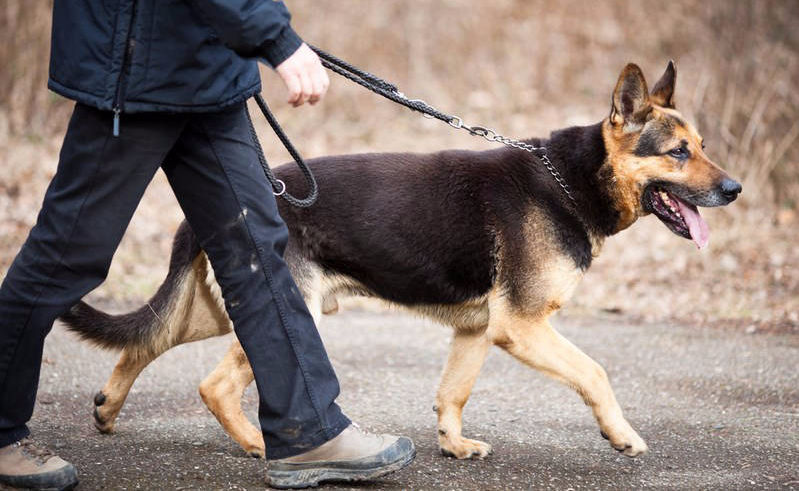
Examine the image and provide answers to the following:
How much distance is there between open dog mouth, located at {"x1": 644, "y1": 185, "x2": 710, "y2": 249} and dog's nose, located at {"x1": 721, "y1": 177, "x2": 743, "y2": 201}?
161 millimetres

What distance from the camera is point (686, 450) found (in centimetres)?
436

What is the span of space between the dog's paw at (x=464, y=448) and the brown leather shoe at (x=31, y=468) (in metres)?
1.70

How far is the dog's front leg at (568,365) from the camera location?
3.95m

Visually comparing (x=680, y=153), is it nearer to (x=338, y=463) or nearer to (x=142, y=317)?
(x=338, y=463)

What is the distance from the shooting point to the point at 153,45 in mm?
2855

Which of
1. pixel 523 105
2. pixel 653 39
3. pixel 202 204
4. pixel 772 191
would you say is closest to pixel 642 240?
pixel 772 191

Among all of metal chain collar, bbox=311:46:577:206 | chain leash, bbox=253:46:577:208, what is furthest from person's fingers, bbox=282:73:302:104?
metal chain collar, bbox=311:46:577:206

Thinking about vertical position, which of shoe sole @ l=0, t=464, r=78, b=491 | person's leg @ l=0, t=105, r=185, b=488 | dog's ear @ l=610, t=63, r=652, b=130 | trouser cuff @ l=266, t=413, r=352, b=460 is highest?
dog's ear @ l=610, t=63, r=652, b=130

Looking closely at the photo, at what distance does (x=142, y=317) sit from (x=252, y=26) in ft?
6.08

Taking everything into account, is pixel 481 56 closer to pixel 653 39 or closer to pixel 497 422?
pixel 653 39

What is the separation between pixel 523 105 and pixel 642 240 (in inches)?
196

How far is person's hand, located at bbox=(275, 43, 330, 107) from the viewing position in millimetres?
2826

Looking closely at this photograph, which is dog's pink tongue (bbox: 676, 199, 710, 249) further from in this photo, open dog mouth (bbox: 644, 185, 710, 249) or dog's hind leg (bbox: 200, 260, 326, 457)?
dog's hind leg (bbox: 200, 260, 326, 457)

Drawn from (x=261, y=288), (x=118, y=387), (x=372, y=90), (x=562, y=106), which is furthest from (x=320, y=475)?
(x=562, y=106)
